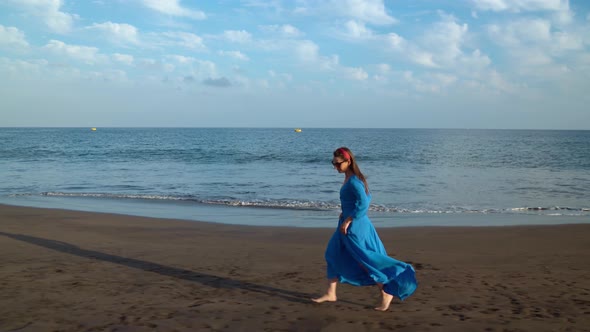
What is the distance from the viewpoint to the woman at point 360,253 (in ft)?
15.0

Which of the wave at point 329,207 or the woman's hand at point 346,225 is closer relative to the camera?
the woman's hand at point 346,225


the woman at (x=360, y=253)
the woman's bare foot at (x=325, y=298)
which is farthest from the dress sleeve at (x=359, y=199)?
the woman's bare foot at (x=325, y=298)

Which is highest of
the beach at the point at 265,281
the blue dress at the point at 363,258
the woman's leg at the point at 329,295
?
the blue dress at the point at 363,258

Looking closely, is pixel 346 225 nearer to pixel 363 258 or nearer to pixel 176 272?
pixel 363 258

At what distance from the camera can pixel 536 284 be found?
5.61 metres

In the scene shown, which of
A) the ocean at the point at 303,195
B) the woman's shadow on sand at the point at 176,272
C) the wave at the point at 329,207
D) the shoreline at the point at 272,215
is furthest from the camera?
the wave at the point at 329,207

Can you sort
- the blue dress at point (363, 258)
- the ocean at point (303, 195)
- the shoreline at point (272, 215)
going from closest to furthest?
the blue dress at point (363, 258)
the shoreline at point (272, 215)
the ocean at point (303, 195)

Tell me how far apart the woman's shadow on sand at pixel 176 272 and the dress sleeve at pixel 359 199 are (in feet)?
3.85

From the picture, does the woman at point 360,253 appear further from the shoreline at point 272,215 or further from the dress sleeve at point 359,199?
the shoreline at point 272,215

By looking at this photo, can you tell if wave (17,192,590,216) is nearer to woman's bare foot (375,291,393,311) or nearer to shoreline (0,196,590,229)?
shoreline (0,196,590,229)

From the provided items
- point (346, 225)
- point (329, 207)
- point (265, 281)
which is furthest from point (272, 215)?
point (346, 225)

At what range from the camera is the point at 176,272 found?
6.19 metres

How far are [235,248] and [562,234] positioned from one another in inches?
253

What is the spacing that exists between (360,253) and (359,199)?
21.3 inches
